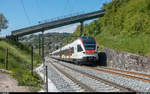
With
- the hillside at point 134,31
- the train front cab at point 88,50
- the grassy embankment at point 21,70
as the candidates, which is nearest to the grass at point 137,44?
the hillside at point 134,31

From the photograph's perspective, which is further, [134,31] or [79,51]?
[134,31]

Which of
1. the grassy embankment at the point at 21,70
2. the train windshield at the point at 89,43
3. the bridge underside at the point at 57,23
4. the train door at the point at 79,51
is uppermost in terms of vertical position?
the bridge underside at the point at 57,23

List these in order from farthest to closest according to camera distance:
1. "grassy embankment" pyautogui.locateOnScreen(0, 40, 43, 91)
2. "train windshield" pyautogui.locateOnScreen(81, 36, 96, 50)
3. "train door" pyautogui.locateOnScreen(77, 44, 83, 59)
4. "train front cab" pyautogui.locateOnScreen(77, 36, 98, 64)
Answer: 1. "train door" pyautogui.locateOnScreen(77, 44, 83, 59)
2. "train windshield" pyautogui.locateOnScreen(81, 36, 96, 50)
3. "train front cab" pyautogui.locateOnScreen(77, 36, 98, 64)
4. "grassy embankment" pyautogui.locateOnScreen(0, 40, 43, 91)

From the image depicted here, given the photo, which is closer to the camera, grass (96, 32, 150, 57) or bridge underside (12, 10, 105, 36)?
grass (96, 32, 150, 57)

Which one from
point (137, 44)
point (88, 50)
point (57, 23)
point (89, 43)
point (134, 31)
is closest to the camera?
point (137, 44)

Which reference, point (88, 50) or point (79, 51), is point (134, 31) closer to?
point (88, 50)

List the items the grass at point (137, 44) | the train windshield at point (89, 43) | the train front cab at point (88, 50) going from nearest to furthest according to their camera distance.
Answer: the grass at point (137, 44), the train front cab at point (88, 50), the train windshield at point (89, 43)

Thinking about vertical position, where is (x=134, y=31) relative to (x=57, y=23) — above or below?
below

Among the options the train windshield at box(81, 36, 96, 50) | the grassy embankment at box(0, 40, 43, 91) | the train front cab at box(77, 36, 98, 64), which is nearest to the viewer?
the grassy embankment at box(0, 40, 43, 91)

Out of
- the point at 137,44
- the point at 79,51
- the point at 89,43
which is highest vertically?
the point at 89,43

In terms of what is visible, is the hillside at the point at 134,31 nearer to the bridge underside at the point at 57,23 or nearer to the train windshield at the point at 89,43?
the train windshield at the point at 89,43

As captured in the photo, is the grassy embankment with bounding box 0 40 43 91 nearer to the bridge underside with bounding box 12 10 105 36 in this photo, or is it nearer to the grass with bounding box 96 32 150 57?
the bridge underside with bounding box 12 10 105 36

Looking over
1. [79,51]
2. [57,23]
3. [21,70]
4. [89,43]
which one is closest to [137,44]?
[89,43]

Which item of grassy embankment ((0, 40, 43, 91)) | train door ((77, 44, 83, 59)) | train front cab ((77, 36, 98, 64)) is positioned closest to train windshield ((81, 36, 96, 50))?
train front cab ((77, 36, 98, 64))
